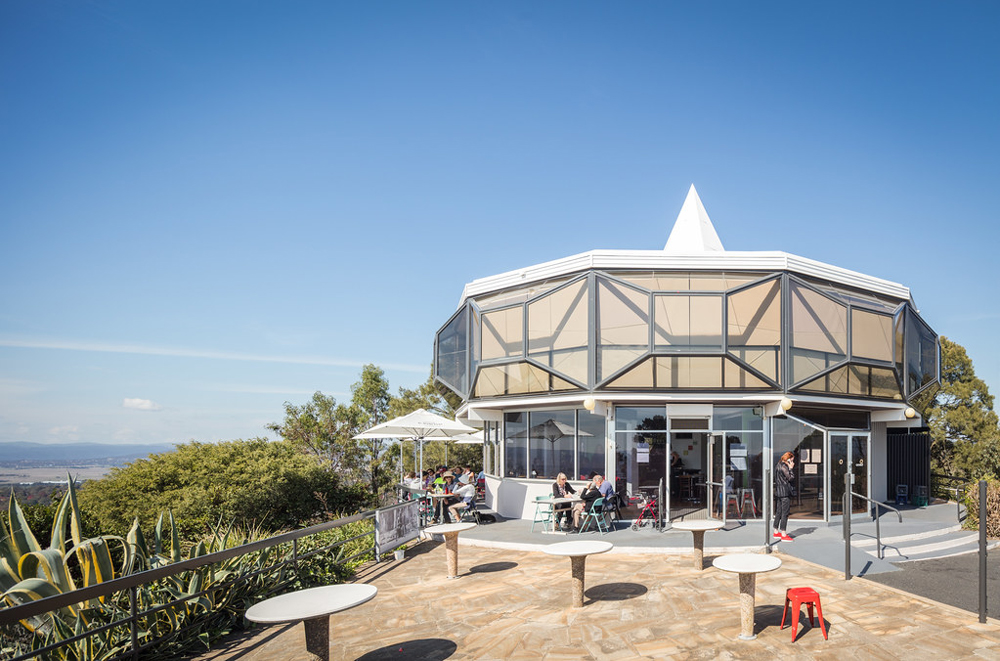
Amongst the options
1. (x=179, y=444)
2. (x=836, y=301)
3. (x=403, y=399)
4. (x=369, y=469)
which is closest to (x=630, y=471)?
(x=836, y=301)

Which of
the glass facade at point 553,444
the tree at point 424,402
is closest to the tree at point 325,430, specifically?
the tree at point 424,402

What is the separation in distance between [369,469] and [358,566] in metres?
20.2

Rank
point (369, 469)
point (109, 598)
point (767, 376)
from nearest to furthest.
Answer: point (109, 598), point (767, 376), point (369, 469)

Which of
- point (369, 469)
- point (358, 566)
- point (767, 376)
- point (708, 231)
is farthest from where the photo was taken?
point (369, 469)

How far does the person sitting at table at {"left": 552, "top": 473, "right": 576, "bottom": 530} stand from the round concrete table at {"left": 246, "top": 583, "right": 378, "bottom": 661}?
8.25 metres

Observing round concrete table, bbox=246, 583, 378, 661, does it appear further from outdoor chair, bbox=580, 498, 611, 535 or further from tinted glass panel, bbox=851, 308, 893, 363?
tinted glass panel, bbox=851, 308, 893, 363

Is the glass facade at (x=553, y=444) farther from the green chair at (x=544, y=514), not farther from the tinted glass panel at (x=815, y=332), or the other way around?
the tinted glass panel at (x=815, y=332)

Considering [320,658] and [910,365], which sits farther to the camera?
[910,365]

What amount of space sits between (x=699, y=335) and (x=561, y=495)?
480 centimetres

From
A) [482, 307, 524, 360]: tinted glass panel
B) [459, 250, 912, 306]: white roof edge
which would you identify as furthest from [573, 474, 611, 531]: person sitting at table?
[459, 250, 912, 306]: white roof edge

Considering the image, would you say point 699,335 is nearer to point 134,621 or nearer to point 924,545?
point 924,545

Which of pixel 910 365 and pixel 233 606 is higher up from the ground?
pixel 910 365

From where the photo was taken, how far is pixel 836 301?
15391mm

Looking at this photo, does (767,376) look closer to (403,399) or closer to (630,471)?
(630,471)
